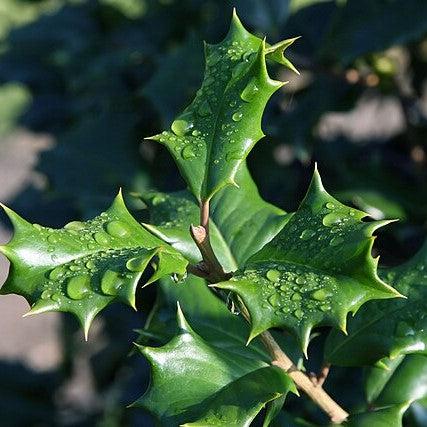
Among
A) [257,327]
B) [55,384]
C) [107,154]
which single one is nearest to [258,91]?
[257,327]

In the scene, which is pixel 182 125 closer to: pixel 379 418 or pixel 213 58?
pixel 213 58

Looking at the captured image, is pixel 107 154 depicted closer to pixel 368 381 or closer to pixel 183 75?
pixel 183 75

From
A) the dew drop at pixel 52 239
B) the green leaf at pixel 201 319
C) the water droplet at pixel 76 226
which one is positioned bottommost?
the green leaf at pixel 201 319

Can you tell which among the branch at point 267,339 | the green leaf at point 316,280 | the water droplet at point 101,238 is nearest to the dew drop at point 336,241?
the green leaf at point 316,280

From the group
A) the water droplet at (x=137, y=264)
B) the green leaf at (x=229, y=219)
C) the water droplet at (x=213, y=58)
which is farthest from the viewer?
the green leaf at (x=229, y=219)

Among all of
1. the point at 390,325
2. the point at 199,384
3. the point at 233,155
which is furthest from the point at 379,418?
the point at 233,155

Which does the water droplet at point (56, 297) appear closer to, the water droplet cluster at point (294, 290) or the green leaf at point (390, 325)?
the water droplet cluster at point (294, 290)

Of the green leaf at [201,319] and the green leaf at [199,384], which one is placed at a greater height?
the green leaf at [199,384]
